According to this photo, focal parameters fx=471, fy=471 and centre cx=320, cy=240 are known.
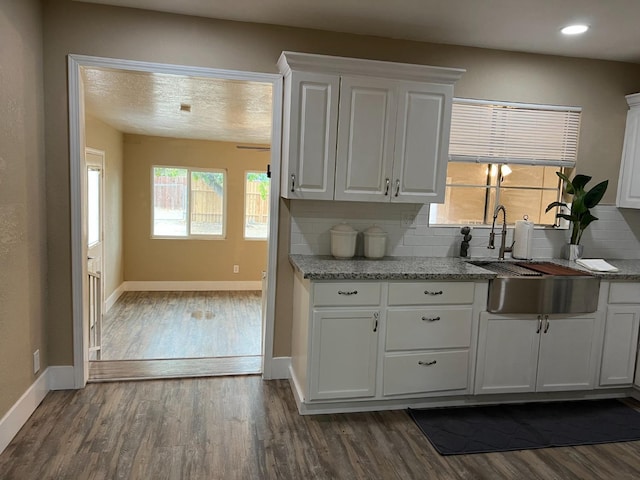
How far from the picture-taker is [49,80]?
288 centimetres

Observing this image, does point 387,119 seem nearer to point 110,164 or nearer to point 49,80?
point 49,80

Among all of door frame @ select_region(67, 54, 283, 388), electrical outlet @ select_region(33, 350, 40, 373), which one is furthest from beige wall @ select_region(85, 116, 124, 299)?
electrical outlet @ select_region(33, 350, 40, 373)

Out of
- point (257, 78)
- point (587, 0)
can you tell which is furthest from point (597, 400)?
point (257, 78)

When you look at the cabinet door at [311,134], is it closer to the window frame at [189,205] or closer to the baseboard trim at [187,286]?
the window frame at [189,205]

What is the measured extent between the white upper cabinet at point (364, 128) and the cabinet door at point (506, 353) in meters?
0.93

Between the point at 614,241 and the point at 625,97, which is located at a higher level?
the point at 625,97

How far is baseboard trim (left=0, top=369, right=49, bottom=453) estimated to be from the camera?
2430 mm

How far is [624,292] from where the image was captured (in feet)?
10.4

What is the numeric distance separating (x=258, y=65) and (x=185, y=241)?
4.82m

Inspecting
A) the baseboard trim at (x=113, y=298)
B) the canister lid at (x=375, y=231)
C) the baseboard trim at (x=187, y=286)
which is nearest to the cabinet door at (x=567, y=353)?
the canister lid at (x=375, y=231)

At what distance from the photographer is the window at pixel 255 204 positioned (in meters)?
7.58

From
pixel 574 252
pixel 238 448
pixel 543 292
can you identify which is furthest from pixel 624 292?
pixel 238 448

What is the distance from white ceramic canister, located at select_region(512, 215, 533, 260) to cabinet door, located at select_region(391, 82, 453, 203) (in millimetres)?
781

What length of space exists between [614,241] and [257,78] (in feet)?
10.0
